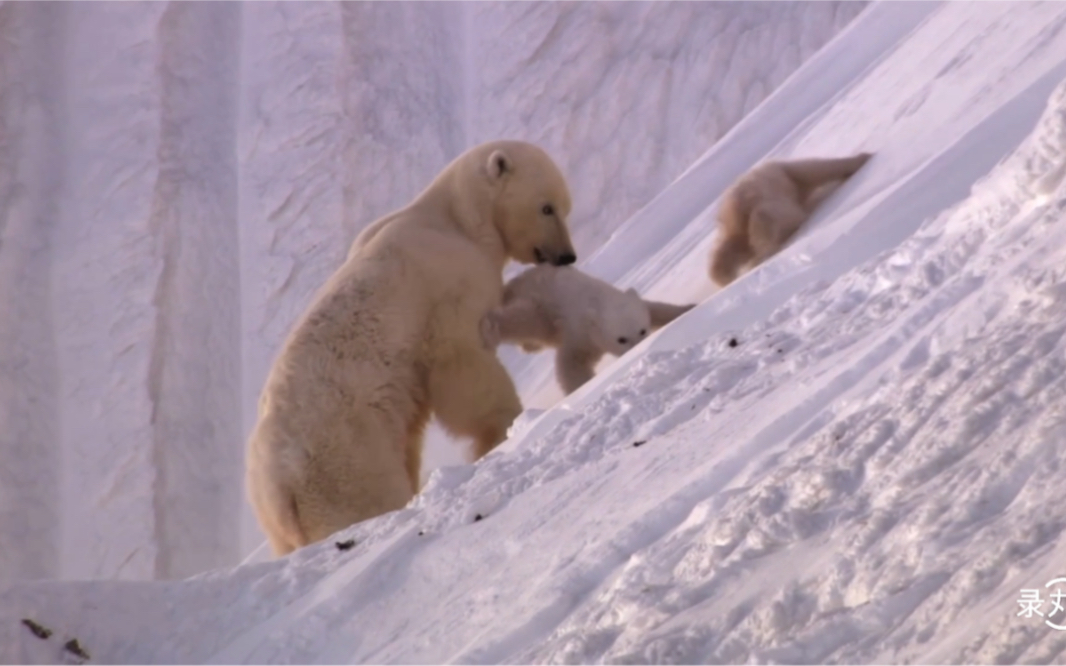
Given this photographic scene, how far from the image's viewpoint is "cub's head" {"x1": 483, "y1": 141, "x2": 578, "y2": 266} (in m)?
5.12

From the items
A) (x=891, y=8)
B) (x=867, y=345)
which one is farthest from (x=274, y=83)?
(x=867, y=345)

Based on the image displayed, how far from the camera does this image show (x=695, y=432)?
9.31 feet

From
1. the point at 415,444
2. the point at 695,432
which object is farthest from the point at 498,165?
the point at 695,432

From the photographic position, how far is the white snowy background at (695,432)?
6.22ft

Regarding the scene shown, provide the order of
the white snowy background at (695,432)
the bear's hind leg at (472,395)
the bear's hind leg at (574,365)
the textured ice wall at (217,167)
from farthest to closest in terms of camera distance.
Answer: the textured ice wall at (217,167) < the bear's hind leg at (574,365) < the bear's hind leg at (472,395) < the white snowy background at (695,432)

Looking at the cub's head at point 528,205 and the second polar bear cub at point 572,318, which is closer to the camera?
the second polar bear cub at point 572,318

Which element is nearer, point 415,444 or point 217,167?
point 415,444

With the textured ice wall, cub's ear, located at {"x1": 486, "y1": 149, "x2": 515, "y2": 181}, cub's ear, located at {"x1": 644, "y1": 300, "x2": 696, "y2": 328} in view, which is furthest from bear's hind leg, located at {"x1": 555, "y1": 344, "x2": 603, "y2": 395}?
the textured ice wall

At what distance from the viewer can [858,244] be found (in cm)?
377

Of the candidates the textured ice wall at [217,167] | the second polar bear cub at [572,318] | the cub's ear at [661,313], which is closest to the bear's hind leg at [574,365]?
the second polar bear cub at [572,318]

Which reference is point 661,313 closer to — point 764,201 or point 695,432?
point 764,201

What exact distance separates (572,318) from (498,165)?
652mm

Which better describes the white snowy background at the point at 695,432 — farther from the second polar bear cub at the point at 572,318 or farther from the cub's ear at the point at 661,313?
the second polar bear cub at the point at 572,318

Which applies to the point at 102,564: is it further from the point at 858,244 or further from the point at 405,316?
the point at 858,244
